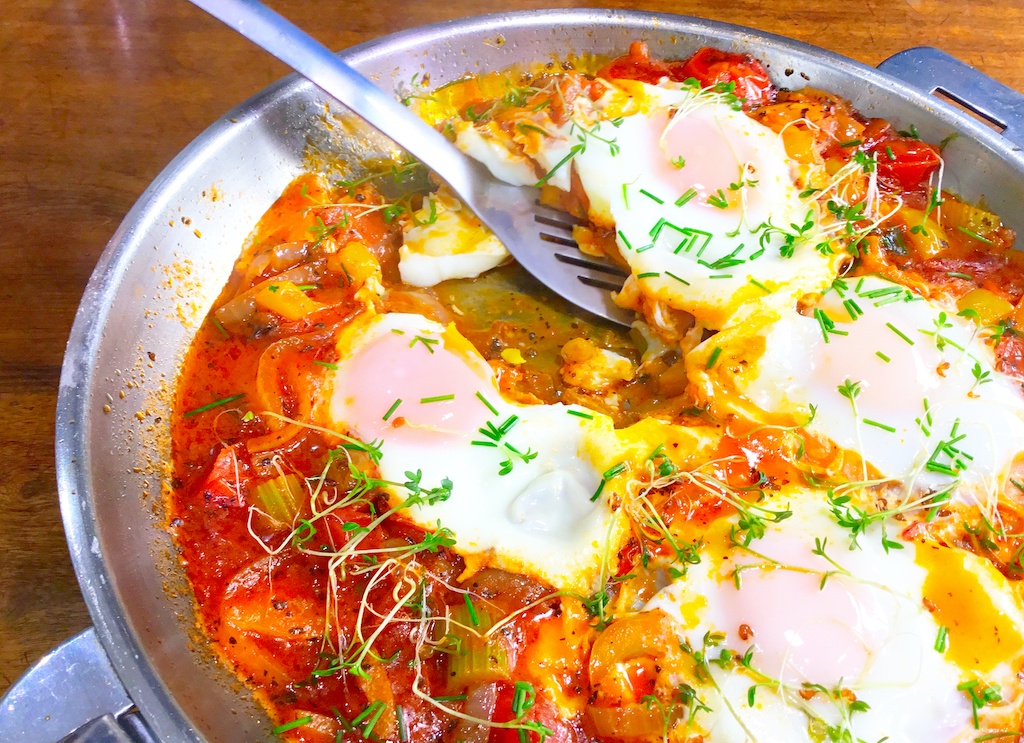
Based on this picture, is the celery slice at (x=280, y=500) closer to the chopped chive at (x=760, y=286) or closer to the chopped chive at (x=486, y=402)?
the chopped chive at (x=486, y=402)

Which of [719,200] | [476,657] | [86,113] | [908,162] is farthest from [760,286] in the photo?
[86,113]

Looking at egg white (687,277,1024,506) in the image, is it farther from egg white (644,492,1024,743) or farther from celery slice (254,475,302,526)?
celery slice (254,475,302,526)

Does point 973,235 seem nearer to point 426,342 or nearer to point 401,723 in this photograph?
point 426,342

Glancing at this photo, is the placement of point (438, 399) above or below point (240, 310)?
below

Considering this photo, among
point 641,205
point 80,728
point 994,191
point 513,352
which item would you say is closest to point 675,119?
point 641,205

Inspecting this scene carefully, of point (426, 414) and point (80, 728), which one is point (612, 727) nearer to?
point (426, 414)
